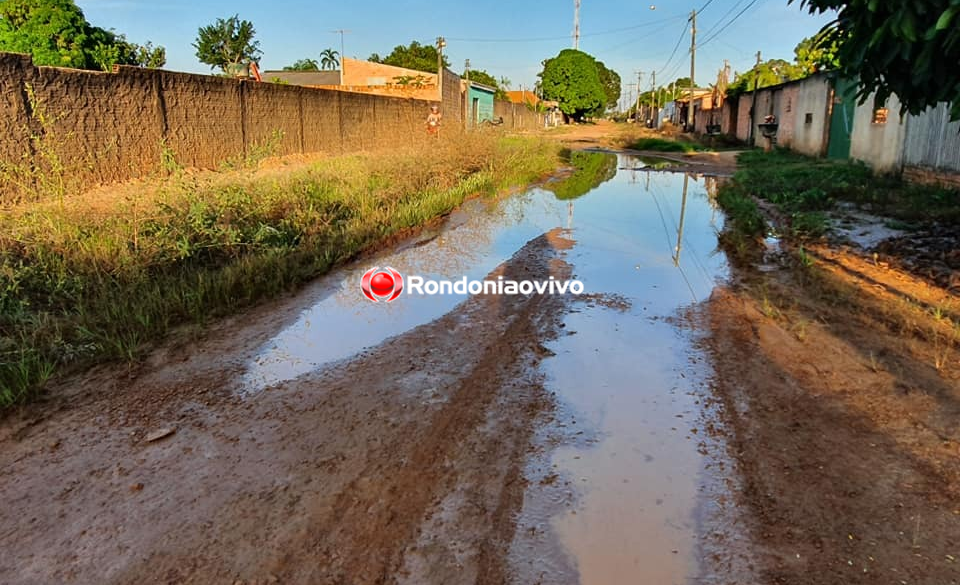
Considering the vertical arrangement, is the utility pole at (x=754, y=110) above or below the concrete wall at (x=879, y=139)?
above

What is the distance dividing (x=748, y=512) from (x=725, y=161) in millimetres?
21701

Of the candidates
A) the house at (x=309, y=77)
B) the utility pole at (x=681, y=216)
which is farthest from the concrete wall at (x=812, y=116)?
the house at (x=309, y=77)

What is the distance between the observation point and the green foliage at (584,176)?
1394 centimetres

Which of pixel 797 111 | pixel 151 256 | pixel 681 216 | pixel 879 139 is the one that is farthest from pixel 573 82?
pixel 151 256

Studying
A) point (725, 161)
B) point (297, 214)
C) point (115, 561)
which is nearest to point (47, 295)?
point (297, 214)

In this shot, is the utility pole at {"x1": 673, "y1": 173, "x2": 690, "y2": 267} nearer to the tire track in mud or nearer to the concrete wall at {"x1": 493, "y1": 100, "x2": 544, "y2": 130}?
the tire track in mud

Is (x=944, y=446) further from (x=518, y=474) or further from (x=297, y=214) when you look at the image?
(x=297, y=214)

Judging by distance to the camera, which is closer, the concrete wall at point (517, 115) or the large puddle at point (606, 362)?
the large puddle at point (606, 362)

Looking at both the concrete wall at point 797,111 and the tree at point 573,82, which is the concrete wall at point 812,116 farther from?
the tree at point 573,82

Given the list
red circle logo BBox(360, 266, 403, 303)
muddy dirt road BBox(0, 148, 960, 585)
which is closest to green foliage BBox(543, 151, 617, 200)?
red circle logo BBox(360, 266, 403, 303)

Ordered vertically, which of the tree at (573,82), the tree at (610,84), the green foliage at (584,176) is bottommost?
the green foliage at (584,176)

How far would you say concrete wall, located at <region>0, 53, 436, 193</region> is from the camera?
8023 mm

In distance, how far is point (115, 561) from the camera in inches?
90.7

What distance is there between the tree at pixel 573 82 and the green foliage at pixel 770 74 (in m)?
33.1
